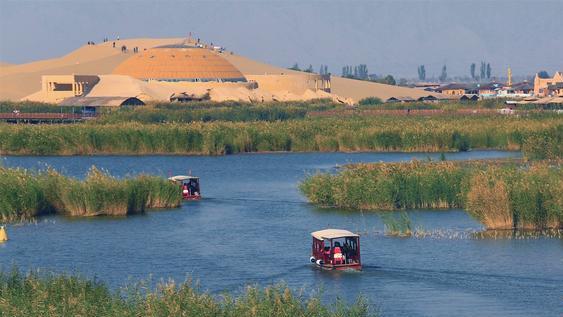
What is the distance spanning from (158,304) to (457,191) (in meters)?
26.2

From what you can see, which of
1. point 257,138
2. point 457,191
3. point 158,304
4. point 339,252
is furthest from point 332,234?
point 257,138

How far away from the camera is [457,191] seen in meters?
48.9

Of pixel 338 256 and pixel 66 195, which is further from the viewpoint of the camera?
pixel 66 195

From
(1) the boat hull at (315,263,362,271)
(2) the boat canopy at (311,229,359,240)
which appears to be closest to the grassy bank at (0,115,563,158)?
(2) the boat canopy at (311,229,359,240)

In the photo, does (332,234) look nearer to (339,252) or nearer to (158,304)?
(339,252)

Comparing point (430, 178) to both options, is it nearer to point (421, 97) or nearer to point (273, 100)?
point (273, 100)

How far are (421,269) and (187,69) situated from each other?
14252cm

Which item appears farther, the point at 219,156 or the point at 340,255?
the point at 219,156

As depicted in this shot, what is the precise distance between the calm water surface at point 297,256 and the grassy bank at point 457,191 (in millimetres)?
930

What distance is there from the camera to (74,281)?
27078 mm

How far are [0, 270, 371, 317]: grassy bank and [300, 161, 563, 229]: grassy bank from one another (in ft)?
56.3

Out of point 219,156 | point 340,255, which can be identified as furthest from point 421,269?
point 219,156

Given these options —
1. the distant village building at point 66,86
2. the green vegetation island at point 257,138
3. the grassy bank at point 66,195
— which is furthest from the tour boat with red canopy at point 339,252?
the distant village building at point 66,86

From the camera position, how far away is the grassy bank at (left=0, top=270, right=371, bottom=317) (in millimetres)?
24062
